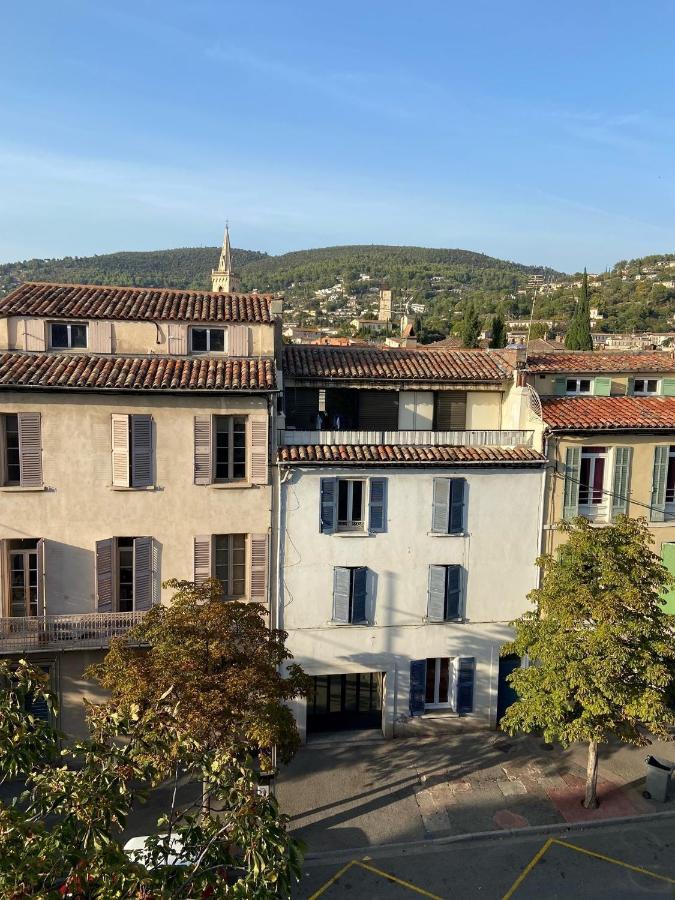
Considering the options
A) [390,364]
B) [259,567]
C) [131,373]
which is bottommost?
[259,567]

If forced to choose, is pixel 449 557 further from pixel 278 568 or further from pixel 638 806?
pixel 638 806

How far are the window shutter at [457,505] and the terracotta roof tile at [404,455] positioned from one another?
0.85 meters

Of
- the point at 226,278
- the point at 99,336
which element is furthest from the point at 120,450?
the point at 226,278

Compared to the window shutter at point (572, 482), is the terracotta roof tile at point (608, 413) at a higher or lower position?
higher

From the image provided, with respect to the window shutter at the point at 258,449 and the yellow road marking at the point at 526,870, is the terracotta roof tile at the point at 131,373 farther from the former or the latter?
the yellow road marking at the point at 526,870

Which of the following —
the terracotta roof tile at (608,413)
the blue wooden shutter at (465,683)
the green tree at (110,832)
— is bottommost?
the blue wooden shutter at (465,683)

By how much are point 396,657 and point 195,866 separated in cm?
1536

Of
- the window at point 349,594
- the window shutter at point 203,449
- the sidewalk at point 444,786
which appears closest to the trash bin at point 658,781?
the sidewalk at point 444,786

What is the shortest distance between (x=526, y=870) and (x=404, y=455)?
1219 cm

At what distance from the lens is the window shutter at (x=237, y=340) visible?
76.1ft

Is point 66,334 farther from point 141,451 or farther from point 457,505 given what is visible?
point 457,505

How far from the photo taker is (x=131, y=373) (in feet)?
71.1

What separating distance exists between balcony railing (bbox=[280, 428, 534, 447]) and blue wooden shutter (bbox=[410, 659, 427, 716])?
7644 millimetres

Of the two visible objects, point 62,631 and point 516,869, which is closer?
point 516,869
